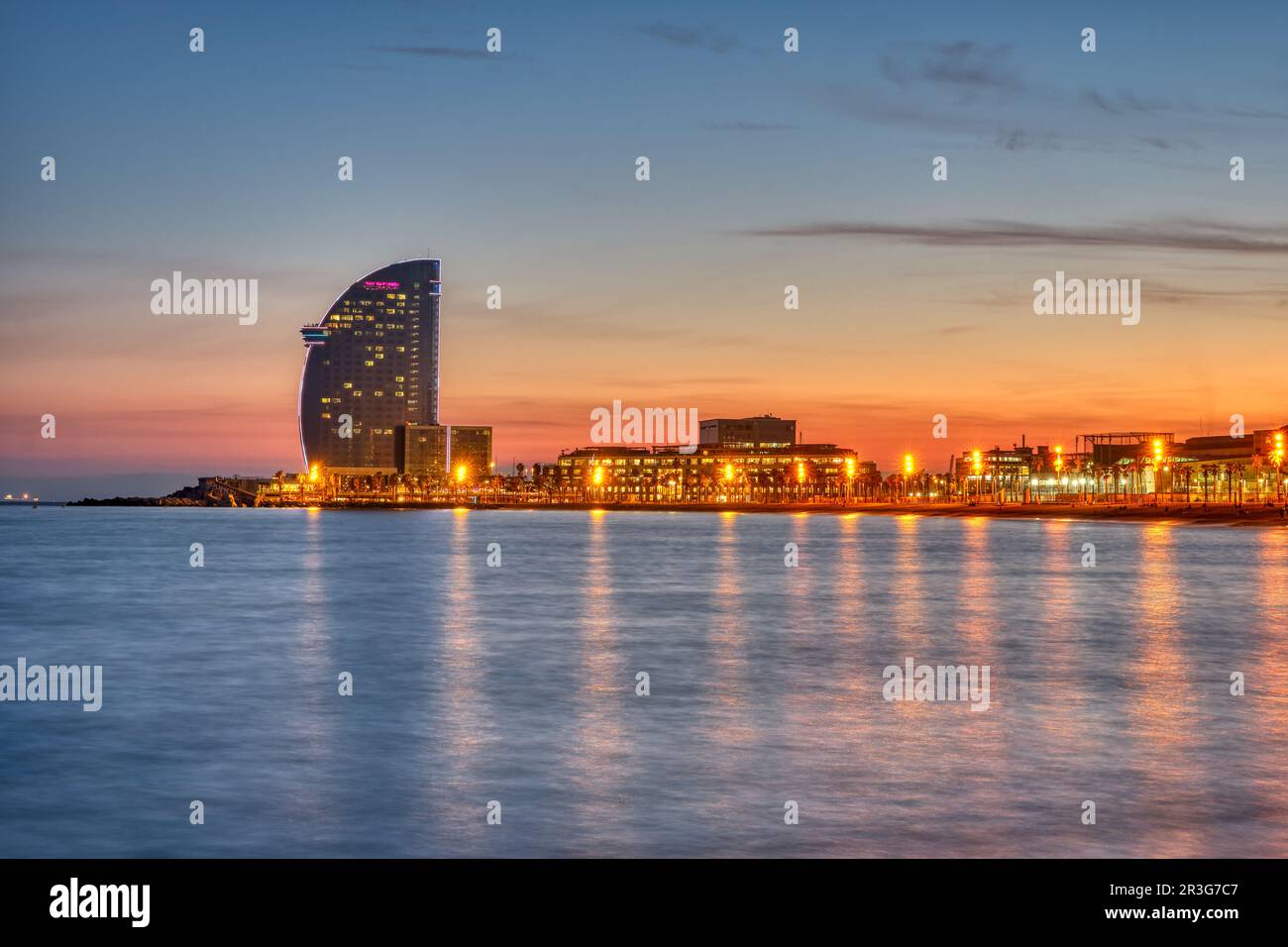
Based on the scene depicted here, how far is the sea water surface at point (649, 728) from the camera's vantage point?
15.2 metres

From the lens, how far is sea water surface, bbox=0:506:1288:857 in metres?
15.2

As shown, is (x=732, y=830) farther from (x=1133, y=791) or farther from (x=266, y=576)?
(x=266, y=576)

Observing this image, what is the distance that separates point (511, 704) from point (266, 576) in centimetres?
5247

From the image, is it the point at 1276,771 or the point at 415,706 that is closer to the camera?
the point at 1276,771

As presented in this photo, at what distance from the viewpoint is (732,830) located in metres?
14.9

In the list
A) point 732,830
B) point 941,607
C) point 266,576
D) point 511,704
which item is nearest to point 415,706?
point 511,704

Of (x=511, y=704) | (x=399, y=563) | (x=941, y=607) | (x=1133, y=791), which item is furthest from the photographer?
(x=399, y=563)

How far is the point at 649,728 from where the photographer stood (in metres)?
22.6
